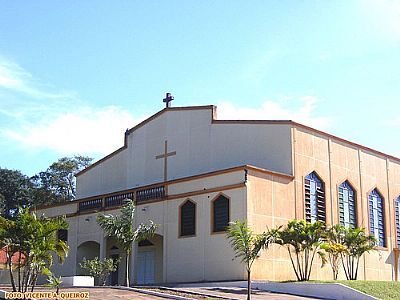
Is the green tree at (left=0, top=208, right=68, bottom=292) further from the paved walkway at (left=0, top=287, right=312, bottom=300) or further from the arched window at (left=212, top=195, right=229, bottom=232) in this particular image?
the arched window at (left=212, top=195, right=229, bottom=232)

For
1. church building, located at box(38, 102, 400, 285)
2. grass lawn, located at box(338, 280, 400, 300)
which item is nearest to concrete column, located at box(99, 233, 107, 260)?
church building, located at box(38, 102, 400, 285)

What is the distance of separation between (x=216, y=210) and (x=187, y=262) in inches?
120

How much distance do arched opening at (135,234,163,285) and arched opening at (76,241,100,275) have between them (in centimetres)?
396

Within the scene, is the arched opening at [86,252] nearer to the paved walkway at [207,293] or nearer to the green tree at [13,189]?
the paved walkway at [207,293]

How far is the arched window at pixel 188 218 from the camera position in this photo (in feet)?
101

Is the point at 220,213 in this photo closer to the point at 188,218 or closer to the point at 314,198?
the point at 188,218

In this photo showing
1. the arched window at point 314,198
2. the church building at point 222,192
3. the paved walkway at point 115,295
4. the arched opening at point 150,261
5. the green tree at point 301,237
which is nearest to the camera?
the paved walkway at point 115,295

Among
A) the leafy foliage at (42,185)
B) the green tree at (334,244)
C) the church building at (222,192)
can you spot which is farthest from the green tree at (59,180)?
the green tree at (334,244)

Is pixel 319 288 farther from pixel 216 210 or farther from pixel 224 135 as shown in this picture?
pixel 224 135

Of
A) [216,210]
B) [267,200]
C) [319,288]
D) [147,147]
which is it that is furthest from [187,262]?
[147,147]

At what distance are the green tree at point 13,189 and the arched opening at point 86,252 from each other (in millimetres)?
25034

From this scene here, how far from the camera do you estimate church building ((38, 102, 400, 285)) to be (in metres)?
29.3

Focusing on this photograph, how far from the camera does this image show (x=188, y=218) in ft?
102

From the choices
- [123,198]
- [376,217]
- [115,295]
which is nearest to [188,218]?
[123,198]
